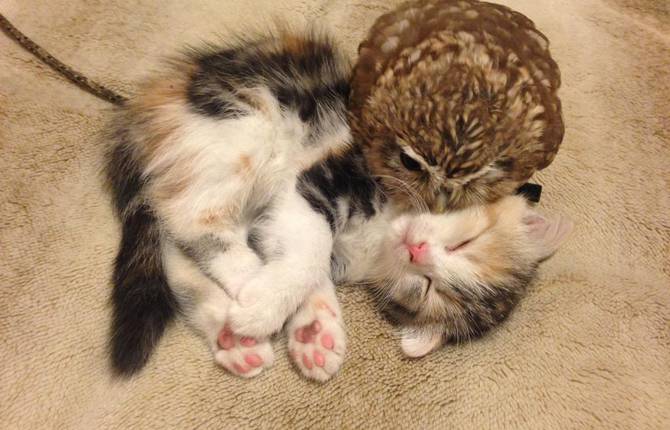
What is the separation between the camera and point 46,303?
1133 mm

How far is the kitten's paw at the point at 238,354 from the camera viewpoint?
1105 mm

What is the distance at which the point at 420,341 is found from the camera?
3.95ft

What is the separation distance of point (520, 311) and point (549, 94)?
1.88 feet

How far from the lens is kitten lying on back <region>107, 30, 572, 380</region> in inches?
44.2

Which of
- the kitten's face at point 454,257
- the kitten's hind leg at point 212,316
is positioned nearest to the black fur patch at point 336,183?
the kitten's face at point 454,257

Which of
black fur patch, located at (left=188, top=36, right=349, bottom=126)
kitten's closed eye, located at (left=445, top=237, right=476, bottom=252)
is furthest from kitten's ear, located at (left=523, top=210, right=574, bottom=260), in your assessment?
black fur patch, located at (left=188, top=36, right=349, bottom=126)

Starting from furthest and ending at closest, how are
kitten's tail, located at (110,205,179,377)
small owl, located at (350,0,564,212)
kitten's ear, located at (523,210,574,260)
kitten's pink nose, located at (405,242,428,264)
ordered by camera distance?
kitten's ear, located at (523,210,574,260)
kitten's pink nose, located at (405,242,428,264)
kitten's tail, located at (110,205,179,377)
small owl, located at (350,0,564,212)

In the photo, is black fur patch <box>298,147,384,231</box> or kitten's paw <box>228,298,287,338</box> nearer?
kitten's paw <box>228,298,287,338</box>

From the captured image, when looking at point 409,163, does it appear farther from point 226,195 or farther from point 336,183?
point 226,195

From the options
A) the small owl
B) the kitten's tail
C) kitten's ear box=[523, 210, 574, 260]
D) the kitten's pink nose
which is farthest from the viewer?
kitten's ear box=[523, 210, 574, 260]

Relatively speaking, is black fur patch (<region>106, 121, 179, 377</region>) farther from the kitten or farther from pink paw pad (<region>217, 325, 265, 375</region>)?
the kitten

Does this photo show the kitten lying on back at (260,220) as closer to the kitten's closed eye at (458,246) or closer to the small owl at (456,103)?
the kitten's closed eye at (458,246)

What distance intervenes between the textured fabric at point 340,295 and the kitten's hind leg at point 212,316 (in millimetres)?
38

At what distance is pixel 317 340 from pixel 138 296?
416mm
